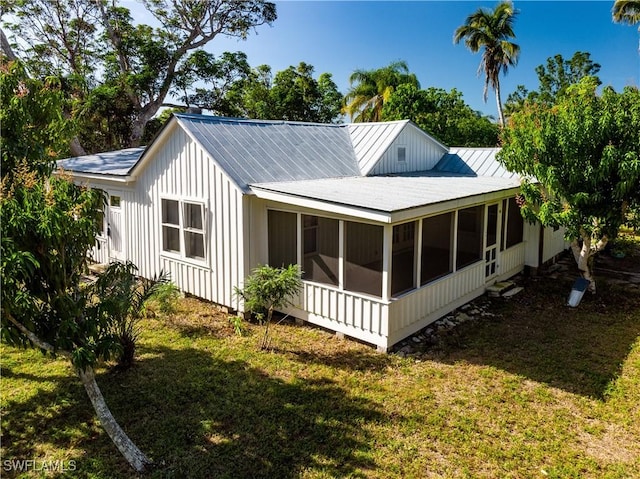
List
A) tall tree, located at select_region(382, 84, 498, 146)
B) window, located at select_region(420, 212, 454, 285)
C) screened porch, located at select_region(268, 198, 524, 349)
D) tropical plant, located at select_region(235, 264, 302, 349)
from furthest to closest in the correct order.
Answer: tall tree, located at select_region(382, 84, 498, 146)
window, located at select_region(420, 212, 454, 285)
screened porch, located at select_region(268, 198, 524, 349)
tropical plant, located at select_region(235, 264, 302, 349)

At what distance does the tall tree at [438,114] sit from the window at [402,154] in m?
9.31

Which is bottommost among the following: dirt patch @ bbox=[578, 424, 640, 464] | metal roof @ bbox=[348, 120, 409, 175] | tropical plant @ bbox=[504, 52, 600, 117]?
dirt patch @ bbox=[578, 424, 640, 464]

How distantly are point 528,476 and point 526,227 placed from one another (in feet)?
31.3

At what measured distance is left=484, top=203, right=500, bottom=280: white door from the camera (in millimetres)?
11586

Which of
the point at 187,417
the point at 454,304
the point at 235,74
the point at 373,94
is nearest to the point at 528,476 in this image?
the point at 187,417

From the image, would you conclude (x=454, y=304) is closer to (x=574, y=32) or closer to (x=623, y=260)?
(x=623, y=260)

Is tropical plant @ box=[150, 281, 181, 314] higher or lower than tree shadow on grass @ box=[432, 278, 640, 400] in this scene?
higher

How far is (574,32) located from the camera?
26812mm

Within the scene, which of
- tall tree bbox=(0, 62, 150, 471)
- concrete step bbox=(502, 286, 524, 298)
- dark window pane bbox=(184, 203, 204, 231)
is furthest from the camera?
concrete step bbox=(502, 286, 524, 298)

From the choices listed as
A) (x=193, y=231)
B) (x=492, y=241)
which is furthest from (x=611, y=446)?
(x=193, y=231)

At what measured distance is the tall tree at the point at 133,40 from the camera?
2722 centimetres

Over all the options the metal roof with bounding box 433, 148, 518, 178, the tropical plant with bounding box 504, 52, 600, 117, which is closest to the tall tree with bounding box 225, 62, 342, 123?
the tropical plant with bounding box 504, 52, 600, 117

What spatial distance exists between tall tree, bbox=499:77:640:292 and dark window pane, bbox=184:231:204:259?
25.1 ft

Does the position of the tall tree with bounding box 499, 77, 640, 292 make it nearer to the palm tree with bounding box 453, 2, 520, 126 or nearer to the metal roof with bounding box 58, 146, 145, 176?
the metal roof with bounding box 58, 146, 145, 176
